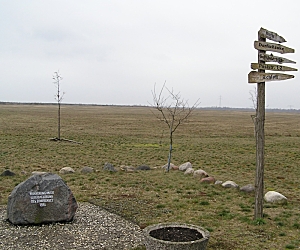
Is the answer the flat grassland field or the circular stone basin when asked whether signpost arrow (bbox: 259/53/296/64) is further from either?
the circular stone basin

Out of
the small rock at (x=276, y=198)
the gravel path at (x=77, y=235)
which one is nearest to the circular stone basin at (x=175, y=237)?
the gravel path at (x=77, y=235)

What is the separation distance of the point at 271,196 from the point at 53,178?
20.6 ft

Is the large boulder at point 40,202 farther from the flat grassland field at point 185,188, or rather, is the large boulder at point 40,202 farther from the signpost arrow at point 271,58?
the signpost arrow at point 271,58

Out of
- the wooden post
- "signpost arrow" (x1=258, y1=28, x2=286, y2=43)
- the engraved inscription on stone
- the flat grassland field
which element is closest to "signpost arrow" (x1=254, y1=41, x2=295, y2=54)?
"signpost arrow" (x1=258, y1=28, x2=286, y2=43)

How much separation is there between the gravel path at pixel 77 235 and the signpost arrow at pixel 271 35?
5318 millimetres

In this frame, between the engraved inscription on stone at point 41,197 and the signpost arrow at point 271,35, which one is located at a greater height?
the signpost arrow at point 271,35

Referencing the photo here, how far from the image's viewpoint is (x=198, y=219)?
8.65 m

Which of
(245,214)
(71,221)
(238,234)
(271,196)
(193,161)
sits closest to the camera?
(238,234)

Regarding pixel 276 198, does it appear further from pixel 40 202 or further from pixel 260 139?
pixel 40 202

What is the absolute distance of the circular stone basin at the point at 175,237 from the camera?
5594mm

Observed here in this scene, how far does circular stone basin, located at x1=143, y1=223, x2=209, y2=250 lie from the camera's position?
18.4 ft

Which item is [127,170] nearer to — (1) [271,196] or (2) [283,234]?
(1) [271,196]

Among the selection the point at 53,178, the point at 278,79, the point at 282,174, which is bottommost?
the point at 282,174

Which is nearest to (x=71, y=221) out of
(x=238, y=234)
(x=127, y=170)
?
(x=238, y=234)
